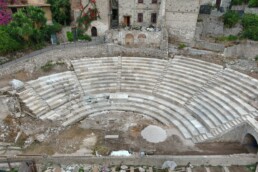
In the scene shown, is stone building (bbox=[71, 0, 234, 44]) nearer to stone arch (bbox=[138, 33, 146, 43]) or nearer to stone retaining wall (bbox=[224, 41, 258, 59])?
stone arch (bbox=[138, 33, 146, 43])

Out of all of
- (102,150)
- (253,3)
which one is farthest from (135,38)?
(253,3)

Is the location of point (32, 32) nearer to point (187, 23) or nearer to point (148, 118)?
point (148, 118)

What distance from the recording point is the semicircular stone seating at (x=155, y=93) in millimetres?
17344

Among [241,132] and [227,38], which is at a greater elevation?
[227,38]

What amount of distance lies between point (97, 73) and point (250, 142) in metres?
12.6

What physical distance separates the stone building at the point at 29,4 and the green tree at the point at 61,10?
479 mm

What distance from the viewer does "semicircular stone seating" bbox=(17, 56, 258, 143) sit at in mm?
17344

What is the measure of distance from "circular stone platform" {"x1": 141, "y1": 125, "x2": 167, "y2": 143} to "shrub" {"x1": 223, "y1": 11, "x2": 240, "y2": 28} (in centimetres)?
1464

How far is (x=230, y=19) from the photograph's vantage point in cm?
2550

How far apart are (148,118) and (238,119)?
614cm

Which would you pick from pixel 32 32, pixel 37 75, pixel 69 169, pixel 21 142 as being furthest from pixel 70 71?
pixel 69 169

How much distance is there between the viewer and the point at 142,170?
14.0 meters

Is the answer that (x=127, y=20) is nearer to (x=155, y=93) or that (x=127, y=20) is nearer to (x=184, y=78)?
(x=184, y=78)

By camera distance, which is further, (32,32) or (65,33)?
(65,33)
